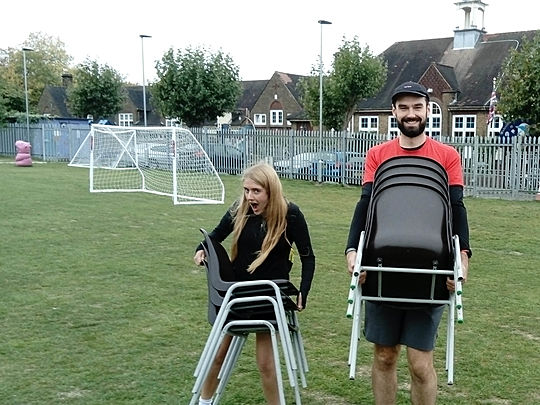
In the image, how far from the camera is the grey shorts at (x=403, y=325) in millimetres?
3297

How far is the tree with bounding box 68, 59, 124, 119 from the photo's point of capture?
148 feet

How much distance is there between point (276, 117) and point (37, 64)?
3726 centimetres

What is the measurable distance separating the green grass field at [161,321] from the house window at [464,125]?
90.2ft

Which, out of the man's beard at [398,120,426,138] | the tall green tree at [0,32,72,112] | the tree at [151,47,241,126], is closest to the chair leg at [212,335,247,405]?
the man's beard at [398,120,426,138]

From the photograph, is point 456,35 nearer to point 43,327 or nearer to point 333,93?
point 333,93

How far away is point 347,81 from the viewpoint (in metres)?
33.3

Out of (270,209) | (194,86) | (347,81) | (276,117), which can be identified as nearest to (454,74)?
(347,81)

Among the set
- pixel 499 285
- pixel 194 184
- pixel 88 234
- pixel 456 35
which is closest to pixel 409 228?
pixel 499 285

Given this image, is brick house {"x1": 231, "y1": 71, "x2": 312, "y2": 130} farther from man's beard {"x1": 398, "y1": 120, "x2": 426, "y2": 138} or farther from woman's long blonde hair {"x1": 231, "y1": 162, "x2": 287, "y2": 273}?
man's beard {"x1": 398, "y1": 120, "x2": 426, "y2": 138}

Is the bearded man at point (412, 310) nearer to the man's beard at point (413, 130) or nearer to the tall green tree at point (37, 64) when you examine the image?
the man's beard at point (413, 130)

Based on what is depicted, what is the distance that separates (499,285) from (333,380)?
12.6 ft

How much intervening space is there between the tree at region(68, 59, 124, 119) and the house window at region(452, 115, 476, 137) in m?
23.6

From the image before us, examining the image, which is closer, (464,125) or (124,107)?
(464,125)

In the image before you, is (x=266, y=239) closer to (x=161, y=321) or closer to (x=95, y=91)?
(x=161, y=321)
